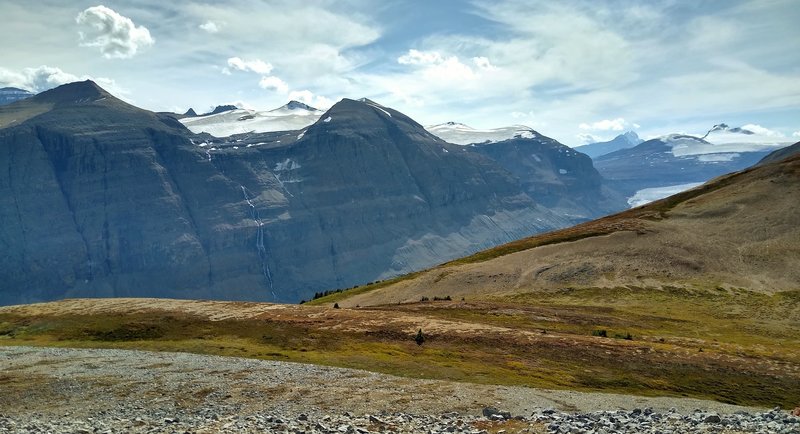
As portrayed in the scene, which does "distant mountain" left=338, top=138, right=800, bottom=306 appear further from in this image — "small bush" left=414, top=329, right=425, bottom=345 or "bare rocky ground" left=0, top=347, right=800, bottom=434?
"bare rocky ground" left=0, top=347, right=800, bottom=434

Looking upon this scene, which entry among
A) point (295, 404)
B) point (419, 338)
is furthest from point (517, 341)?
point (295, 404)

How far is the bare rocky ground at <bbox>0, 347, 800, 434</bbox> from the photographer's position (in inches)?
1439

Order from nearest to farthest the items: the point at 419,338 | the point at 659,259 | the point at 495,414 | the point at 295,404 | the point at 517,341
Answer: the point at 495,414
the point at 295,404
the point at 517,341
the point at 419,338
the point at 659,259

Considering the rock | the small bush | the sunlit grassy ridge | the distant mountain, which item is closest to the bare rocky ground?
the rock

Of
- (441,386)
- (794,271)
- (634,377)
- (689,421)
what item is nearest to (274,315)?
(441,386)

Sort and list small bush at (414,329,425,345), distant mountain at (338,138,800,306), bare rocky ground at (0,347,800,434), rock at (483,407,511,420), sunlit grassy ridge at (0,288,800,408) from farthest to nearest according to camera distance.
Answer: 1. distant mountain at (338,138,800,306)
2. small bush at (414,329,425,345)
3. sunlit grassy ridge at (0,288,800,408)
4. rock at (483,407,511,420)
5. bare rocky ground at (0,347,800,434)

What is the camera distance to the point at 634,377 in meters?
58.8

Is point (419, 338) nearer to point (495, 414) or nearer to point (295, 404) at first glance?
point (295, 404)

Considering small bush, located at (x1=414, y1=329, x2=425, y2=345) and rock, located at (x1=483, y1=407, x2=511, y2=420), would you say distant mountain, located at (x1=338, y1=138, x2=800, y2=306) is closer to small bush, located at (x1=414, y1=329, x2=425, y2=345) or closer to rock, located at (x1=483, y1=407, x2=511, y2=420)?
small bush, located at (x1=414, y1=329, x2=425, y2=345)

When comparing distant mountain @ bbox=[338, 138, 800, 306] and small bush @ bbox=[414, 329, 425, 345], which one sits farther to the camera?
distant mountain @ bbox=[338, 138, 800, 306]

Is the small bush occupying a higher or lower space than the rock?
lower

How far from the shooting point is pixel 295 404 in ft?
143

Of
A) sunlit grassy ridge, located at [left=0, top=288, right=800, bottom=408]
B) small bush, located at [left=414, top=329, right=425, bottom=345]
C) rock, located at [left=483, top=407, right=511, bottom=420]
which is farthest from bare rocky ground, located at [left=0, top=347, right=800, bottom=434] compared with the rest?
small bush, located at [left=414, top=329, right=425, bottom=345]

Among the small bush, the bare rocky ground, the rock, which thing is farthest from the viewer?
the small bush
